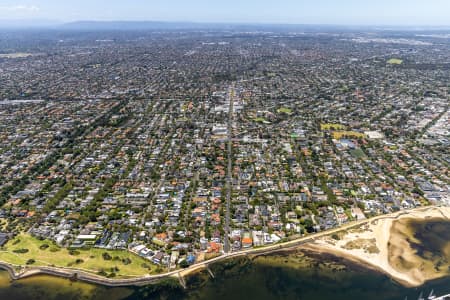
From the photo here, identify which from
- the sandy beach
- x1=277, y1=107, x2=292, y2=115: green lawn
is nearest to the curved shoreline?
the sandy beach

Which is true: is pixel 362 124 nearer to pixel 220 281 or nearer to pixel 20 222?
pixel 220 281

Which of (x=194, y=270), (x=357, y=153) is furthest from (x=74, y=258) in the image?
(x=357, y=153)

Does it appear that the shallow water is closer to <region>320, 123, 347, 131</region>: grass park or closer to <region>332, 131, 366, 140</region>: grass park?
<region>332, 131, 366, 140</region>: grass park

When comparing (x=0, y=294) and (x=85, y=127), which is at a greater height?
(x=85, y=127)

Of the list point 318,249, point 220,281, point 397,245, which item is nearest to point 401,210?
point 397,245

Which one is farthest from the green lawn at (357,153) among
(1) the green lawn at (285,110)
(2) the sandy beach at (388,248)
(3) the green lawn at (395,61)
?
(3) the green lawn at (395,61)

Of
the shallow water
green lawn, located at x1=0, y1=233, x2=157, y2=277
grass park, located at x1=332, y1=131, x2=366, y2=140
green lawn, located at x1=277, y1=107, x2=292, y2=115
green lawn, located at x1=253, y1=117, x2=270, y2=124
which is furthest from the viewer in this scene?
green lawn, located at x1=277, y1=107, x2=292, y2=115
